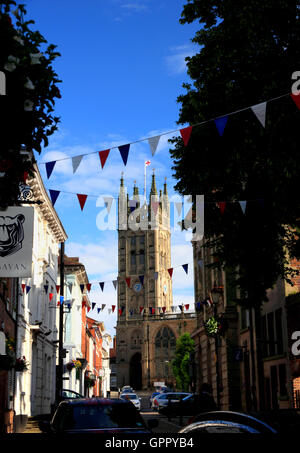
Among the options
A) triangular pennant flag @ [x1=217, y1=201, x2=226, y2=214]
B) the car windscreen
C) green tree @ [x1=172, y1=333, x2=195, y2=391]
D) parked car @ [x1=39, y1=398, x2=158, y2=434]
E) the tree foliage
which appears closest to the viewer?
parked car @ [x1=39, y1=398, x2=158, y2=434]

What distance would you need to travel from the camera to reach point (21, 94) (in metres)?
7.64

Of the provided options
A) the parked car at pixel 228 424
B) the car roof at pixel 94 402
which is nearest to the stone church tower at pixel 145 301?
the car roof at pixel 94 402

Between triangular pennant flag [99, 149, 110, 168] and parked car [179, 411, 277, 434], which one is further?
triangular pennant flag [99, 149, 110, 168]

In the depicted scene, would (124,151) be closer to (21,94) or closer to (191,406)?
(21,94)

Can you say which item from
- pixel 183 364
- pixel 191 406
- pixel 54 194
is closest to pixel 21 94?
pixel 54 194

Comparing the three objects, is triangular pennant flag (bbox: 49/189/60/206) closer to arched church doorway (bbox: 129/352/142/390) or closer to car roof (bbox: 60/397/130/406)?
car roof (bbox: 60/397/130/406)

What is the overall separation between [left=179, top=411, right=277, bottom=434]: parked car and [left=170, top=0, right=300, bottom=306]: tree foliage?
31.0 ft

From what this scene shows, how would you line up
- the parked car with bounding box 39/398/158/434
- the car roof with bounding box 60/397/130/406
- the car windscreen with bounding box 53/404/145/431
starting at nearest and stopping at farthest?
the parked car with bounding box 39/398/158/434
the car windscreen with bounding box 53/404/145/431
the car roof with bounding box 60/397/130/406

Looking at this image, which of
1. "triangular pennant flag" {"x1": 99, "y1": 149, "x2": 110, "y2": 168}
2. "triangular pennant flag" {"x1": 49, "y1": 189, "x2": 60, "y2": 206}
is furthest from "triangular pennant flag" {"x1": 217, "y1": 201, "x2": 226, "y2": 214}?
"triangular pennant flag" {"x1": 49, "y1": 189, "x2": 60, "y2": 206}

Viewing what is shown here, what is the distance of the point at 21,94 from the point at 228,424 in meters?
4.80

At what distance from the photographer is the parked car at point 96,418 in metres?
8.60

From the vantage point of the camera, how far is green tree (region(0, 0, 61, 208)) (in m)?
7.30

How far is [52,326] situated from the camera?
41.8 metres

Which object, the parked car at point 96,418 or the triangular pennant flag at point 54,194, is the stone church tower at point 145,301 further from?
the parked car at point 96,418
